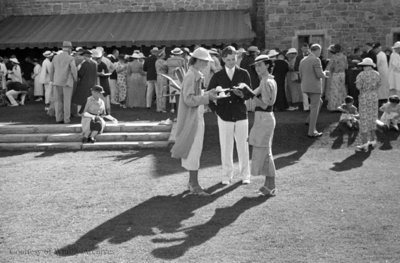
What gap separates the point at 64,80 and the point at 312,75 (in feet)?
18.2

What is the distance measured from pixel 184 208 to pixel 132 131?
5.58m

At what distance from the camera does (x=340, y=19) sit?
20078mm

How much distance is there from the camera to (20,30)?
855 inches

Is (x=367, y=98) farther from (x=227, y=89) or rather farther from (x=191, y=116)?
(x=191, y=116)

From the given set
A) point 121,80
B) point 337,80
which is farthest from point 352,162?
point 121,80

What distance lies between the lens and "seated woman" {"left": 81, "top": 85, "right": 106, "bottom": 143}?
41.8 ft

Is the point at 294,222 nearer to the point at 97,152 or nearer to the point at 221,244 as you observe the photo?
the point at 221,244

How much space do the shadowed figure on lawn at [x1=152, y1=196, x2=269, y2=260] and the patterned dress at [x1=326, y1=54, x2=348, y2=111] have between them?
278 inches

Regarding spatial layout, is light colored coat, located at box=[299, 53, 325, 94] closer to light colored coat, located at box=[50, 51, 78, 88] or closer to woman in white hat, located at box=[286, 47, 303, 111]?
woman in white hat, located at box=[286, 47, 303, 111]

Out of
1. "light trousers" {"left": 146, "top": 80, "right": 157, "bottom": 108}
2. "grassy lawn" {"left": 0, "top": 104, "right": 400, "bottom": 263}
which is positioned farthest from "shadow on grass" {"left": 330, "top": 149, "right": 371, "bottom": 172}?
"light trousers" {"left": 146, "top": 80, "right": 157, "bottom": 108}

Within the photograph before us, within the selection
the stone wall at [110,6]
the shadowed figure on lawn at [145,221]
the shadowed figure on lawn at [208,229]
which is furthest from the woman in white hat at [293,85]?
the shadowed figure on lawn at [208,229]

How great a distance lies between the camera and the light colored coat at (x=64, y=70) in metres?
13.8

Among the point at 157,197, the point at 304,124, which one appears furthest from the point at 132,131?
the point at 157,197

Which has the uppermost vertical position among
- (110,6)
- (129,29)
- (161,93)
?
(110,6)
